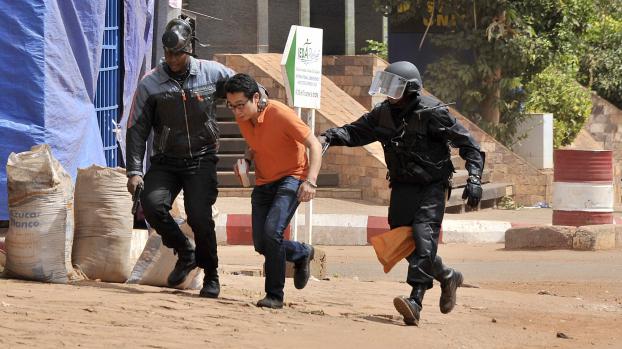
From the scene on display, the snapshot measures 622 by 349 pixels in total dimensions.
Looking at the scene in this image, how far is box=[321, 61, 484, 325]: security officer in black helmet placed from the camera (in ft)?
28.0

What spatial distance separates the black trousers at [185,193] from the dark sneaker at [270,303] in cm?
68

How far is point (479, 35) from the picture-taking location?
20.7 metres

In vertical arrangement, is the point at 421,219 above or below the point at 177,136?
below

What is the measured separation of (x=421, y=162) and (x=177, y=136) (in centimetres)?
154

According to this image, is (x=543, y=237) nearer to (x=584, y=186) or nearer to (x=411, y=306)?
(x=584, y=186)

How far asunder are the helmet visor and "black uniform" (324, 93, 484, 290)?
0.42 feet

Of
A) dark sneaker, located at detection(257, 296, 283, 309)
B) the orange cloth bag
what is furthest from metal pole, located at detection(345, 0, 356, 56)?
dark sneaker, located at detection(257, 296, 283, 309)

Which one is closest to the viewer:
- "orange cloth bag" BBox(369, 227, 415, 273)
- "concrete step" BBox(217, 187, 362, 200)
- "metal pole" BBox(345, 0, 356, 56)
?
"orange cloth bag" BBox(369, 227, 415, 273)

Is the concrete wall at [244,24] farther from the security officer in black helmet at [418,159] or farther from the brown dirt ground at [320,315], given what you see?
the security officer in black helmet at [418,159]

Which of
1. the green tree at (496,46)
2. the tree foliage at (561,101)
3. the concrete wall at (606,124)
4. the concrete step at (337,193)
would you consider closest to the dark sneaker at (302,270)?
the concrete step at (337,193)

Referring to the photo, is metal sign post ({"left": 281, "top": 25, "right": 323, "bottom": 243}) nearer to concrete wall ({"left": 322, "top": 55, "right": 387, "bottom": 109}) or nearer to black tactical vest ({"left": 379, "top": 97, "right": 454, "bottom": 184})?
black tactical vest ({"left": 379, "top": 97, "right": 454, "bottom": 184})

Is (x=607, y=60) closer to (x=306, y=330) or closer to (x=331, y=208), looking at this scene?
(x=331, y=208)

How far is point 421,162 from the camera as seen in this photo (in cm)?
859

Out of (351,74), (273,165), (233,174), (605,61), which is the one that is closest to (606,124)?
(605,61)
